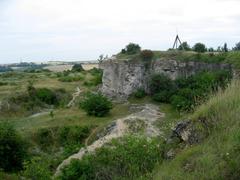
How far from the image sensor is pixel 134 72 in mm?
34031

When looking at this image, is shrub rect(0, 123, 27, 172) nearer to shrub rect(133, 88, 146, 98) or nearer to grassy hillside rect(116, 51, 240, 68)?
shrub rect(133, 88, 146, 98)

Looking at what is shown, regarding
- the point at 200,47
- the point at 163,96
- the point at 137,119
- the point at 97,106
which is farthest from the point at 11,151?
the point at 200,47

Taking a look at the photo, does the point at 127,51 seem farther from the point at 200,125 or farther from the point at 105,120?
the point at 200,125

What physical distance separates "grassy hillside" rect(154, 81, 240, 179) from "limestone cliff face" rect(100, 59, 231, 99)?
23291 millimetres

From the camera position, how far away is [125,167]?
25.8 ft

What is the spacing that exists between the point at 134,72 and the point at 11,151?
13500mm

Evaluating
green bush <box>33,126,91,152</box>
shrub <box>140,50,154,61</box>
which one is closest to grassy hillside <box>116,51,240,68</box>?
shrub <box>140,50,154,61</box>

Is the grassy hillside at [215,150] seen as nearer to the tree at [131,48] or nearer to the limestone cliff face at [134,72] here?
the limestone cliff face at [134,72]

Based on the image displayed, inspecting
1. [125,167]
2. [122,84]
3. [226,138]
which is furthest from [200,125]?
[122,84]

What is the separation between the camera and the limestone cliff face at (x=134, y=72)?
3221 centimetres

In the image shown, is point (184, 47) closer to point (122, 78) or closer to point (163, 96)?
point (122, 78)

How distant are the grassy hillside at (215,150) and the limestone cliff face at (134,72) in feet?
76.4

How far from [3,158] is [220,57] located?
15867 mm

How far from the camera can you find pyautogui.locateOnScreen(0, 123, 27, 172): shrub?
22.6 metres
